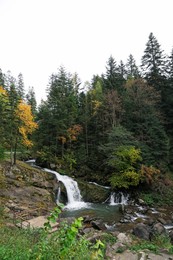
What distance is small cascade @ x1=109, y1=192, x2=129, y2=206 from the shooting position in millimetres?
20375

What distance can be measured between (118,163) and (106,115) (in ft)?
27.1

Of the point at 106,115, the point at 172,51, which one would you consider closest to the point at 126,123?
the point at 106,115

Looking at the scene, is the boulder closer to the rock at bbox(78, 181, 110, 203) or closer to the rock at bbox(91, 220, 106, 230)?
the rock at bbox(91, 220, 106, 230)

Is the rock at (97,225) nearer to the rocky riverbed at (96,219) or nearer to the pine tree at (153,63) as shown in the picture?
the rocky riverbed at (96,219)

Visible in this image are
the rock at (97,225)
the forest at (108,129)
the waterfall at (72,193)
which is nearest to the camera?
the rock at (97,225)

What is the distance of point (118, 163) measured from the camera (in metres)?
21.1

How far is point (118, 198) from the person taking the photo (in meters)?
20.7

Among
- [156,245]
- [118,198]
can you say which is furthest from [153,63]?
[156,245]

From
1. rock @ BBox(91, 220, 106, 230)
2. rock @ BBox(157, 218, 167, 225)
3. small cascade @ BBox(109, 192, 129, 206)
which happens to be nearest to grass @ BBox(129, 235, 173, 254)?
rock @ BBox(91, 220, 106, 230)

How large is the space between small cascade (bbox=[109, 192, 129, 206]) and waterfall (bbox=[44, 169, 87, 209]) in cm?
288

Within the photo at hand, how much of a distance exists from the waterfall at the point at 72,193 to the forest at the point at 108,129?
1.84 metres

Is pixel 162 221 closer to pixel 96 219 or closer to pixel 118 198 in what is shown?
pixel 96 219

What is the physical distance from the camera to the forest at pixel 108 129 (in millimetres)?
21016

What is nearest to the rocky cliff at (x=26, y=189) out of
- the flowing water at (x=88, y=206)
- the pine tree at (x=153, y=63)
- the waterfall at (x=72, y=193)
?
the waterfall at (x=72, y=193)
